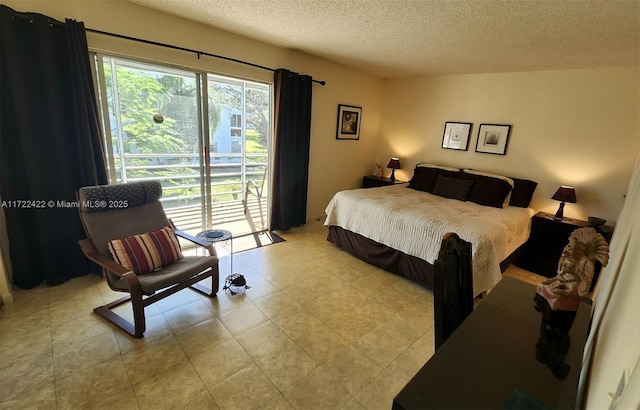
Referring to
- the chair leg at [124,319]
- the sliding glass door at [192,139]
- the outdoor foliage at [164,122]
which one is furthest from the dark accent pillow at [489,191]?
the chair leg at [124,319]

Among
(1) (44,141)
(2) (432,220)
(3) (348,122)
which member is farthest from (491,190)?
(1) (44,141)

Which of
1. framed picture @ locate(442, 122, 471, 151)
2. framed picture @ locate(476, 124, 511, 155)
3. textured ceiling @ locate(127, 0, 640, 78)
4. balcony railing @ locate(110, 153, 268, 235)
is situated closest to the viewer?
textured ceiling @ locate(127, 0, 640, 78)

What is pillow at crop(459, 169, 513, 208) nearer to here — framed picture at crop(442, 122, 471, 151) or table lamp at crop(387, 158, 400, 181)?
framed picture at crop(442, 122, 471, 151)

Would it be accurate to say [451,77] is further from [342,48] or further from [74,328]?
[74,328]

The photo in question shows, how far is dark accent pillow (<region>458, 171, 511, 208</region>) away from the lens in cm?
351

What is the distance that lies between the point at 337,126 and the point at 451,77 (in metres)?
1.82

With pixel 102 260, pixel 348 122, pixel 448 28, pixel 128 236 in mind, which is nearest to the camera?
pixel 102 260

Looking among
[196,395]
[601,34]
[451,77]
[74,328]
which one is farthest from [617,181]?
[74,328]

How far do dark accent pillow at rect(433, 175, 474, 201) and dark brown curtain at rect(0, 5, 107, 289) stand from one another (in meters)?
3.79

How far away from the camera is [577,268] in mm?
1064

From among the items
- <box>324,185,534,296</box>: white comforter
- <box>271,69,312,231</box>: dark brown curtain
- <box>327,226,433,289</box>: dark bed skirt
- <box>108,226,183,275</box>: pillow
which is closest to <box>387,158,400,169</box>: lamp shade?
<box>324,185,534,296</box>: white comforter

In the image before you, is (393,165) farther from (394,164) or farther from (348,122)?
(348,122)

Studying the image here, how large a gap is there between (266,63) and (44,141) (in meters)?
2.33

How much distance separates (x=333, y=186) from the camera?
4.82m
